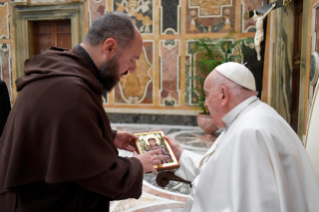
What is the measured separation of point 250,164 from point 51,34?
28.0 feet

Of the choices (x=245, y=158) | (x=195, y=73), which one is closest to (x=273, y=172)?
(x=245, y=158)

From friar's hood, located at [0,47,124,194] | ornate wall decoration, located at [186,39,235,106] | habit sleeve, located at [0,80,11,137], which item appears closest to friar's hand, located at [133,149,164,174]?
friar's hood, located at [0,47,124,194]

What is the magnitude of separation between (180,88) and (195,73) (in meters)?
0.58

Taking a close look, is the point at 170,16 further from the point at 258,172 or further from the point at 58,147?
the point at 58,147

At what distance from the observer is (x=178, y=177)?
229 cm

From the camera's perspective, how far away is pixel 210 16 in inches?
295

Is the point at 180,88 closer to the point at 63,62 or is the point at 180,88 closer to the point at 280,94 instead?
→ the point at 280,94

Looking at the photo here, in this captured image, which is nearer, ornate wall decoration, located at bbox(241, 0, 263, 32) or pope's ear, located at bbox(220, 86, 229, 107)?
pope's ear, located at bbox(220, 86, 229, 107)

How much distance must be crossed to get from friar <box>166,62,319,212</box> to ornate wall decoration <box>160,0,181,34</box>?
20.0 feet

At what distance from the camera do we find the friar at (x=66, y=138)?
1320mm

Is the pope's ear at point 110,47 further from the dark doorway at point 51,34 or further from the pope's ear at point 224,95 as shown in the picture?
the dark doorway at point 51,34

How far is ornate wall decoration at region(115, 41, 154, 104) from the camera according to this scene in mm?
7910

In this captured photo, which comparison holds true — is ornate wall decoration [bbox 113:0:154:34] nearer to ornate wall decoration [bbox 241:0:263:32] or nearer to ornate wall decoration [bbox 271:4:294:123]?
ornate wall decoration [bbox 241:0:263:32]

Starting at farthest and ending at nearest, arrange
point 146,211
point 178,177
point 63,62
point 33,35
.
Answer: point 33,35 → point 146,211 → point 178,177 → point 63,62
